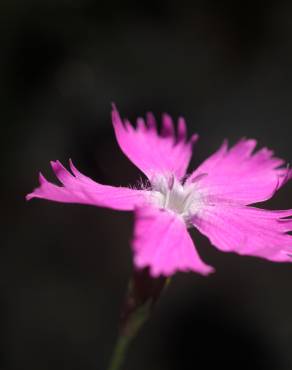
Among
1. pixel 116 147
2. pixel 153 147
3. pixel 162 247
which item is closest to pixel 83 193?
pixel 162 247

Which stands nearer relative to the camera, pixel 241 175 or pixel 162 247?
pixel 162 247

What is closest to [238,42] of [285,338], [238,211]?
[285,338]

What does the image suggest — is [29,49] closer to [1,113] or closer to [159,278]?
[1,113]

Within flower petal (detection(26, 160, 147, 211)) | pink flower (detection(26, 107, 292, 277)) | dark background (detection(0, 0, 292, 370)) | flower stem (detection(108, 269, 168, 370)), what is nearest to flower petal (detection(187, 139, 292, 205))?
pink flower (detection(26, 107, 292, 277))

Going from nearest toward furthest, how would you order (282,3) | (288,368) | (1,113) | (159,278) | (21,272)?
(159,278) < (288,368) < (21,272) < (1,113) < (282,3)

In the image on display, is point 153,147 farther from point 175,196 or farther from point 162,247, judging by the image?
point 162,247

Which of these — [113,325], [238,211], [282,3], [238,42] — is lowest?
[113,325]
